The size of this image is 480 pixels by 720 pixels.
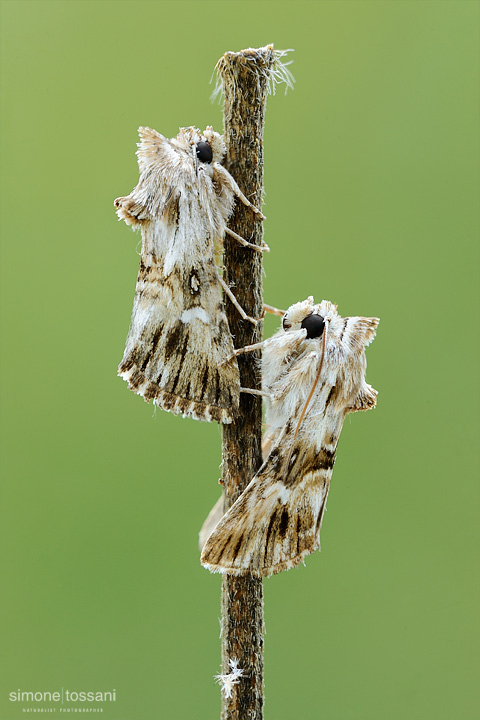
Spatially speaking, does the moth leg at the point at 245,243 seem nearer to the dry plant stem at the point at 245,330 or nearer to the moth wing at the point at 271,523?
the dry plant stem at the point at 245,330

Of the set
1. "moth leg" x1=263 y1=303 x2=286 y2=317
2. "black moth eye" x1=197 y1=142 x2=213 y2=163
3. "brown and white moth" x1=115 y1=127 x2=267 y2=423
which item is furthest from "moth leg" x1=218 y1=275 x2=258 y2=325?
"black moth eye" x1=197 y1=142 x2=213 y2=163

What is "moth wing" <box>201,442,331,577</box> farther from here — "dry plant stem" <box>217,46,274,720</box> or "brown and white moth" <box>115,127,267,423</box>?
"brown and white moth" <box>115,127,267,423</box>

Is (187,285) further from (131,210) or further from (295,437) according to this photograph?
(295,437)

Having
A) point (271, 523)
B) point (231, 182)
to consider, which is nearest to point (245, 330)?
point (231, 182)

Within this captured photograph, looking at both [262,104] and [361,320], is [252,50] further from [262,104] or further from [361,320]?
[361,320]

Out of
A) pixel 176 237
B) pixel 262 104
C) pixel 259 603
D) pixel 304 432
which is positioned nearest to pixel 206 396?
pixel 304 432

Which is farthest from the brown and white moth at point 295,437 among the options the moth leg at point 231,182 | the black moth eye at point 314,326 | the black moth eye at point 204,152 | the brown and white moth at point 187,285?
the black moth eye at point 204,152
